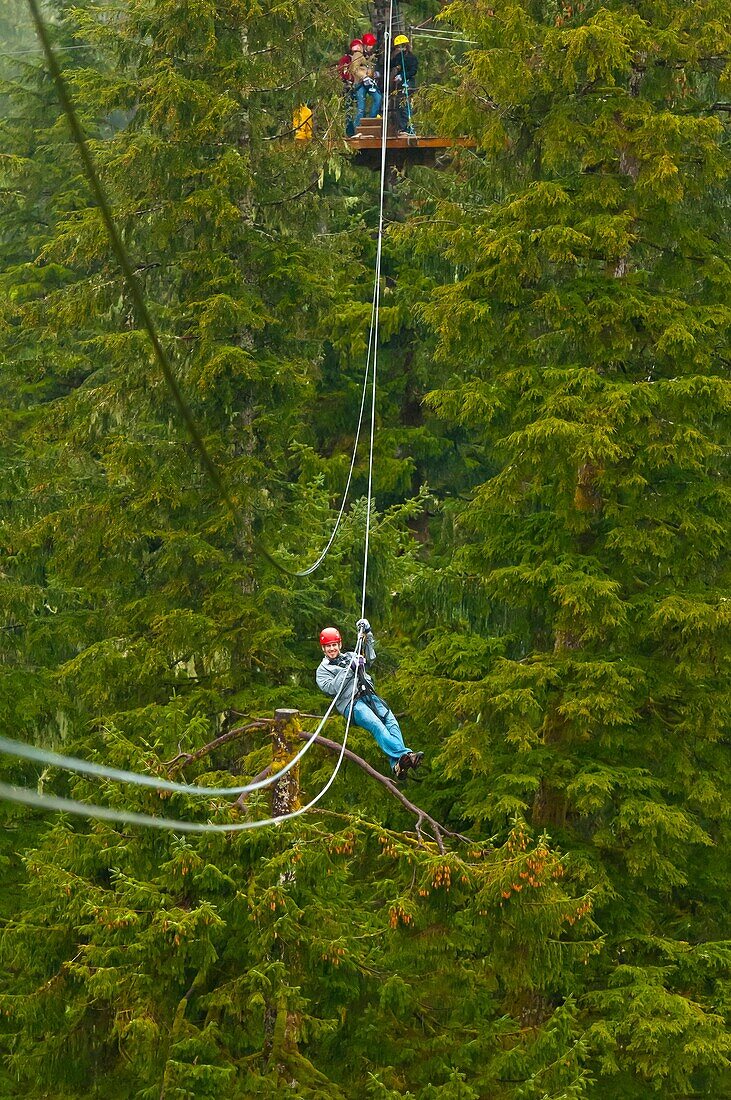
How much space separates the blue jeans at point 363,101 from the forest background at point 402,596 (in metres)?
1.77

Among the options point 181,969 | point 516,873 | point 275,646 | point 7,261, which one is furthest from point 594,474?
point 7,261

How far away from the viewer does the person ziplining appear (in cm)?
1104

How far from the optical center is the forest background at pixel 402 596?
1088 cm

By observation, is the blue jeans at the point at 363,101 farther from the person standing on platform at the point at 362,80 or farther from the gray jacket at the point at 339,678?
the gray jacket at the point at 339,678

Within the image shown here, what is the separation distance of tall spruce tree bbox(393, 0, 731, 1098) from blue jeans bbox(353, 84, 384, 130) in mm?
7059

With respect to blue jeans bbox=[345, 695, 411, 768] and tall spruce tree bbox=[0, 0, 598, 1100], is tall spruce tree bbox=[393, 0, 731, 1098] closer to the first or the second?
tall spruce tree bbox=[0, 0, 598, 1100]

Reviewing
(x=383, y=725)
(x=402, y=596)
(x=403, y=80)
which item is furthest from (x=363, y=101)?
(x=383, y=725)

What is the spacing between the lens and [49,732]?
17359 mm

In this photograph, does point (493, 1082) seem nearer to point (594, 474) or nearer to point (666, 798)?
point (666, 798)

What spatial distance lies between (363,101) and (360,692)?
510 inches

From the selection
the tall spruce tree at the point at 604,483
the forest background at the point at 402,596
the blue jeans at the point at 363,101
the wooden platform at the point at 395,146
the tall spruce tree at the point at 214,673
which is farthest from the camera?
the blue jeans at the point at 363,101

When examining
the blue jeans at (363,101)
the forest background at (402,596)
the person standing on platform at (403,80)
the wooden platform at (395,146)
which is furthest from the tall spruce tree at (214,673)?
the person standing on platform at (403,80)

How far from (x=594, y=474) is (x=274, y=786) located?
167 inches

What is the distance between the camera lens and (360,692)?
1115cm
